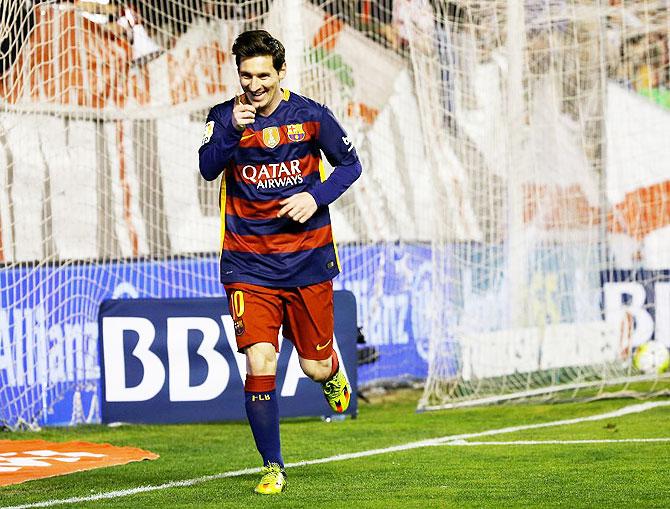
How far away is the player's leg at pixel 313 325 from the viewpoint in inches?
257

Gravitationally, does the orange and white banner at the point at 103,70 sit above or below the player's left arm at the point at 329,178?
above

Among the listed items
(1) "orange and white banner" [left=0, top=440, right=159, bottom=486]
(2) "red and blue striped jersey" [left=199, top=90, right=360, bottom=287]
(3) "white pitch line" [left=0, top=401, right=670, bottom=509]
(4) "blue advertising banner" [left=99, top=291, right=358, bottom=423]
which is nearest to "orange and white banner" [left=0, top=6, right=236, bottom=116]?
(4) "blue advertising banner" [left=99, top=291, right=358, bottom=423]

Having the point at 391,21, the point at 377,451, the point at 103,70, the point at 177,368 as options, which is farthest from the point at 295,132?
the point at 391,21

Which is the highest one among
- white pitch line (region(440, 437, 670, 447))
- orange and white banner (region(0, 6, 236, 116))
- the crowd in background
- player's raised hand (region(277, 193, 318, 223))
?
the crowd in background

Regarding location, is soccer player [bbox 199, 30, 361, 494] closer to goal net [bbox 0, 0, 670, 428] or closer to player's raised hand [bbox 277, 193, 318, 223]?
player's raised hand [bbox 277, 193, 318, 223]

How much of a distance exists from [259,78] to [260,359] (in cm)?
130

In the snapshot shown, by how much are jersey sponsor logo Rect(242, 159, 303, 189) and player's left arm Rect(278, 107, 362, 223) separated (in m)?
0.11

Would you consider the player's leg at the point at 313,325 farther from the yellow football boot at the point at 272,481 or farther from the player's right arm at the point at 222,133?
the player's right arm at the point at 222,133

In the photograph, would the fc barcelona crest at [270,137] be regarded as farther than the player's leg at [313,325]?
No

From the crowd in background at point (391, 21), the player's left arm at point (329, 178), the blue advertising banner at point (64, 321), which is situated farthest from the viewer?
the crowd in background at point (391, 21)

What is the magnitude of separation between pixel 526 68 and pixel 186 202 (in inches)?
127

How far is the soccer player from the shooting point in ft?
20.4

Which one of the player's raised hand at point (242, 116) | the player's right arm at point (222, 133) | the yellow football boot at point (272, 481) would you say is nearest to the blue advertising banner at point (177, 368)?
the yellow football boot at point (272, 481)

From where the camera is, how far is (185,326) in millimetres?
9977
